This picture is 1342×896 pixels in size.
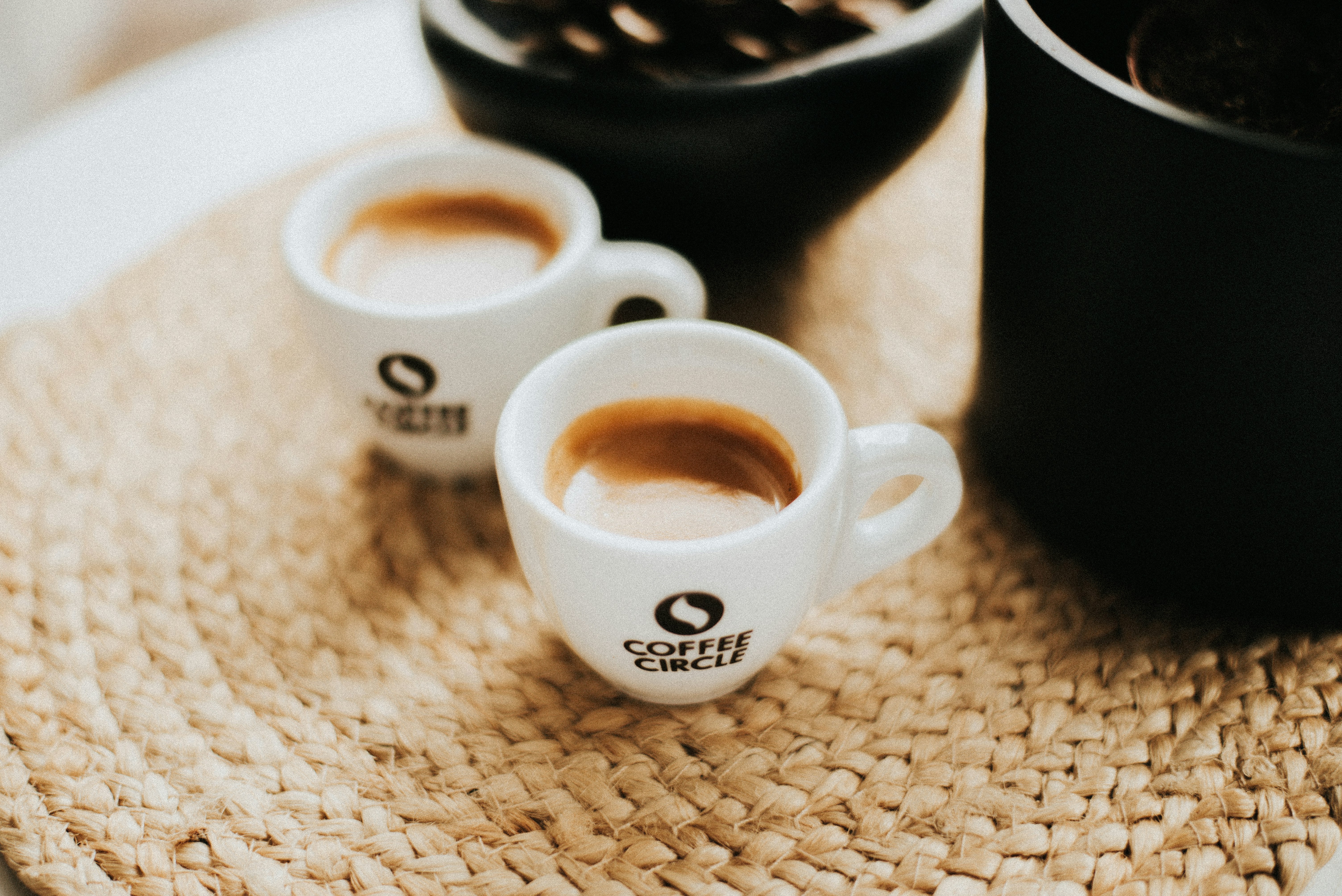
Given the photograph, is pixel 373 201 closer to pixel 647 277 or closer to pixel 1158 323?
pixel 647 277

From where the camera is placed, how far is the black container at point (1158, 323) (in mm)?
378

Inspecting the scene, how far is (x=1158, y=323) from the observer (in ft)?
1.39

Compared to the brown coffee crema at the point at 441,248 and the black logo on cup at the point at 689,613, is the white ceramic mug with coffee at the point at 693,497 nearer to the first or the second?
the black logo on cup at the point at 689,613

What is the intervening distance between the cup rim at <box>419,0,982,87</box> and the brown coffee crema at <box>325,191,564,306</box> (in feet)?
0.30

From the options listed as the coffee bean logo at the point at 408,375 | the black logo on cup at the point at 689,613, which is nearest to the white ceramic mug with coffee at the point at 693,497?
the black logo on cup at the point at 689,613

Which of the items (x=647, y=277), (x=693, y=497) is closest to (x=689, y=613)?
(x=693, y=497)

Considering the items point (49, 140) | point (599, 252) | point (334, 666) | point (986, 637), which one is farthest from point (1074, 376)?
point (49, 140)

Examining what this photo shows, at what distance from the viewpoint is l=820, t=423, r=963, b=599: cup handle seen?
1.53ft

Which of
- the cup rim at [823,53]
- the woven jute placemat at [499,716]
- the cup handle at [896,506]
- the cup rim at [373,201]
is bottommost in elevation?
the woven jute placemat at [499,716]

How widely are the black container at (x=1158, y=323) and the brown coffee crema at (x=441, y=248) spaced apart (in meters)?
0.27

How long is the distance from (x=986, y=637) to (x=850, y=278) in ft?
0.98

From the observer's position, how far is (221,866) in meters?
0.45

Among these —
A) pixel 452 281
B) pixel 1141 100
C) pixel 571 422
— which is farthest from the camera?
pixel 452 281

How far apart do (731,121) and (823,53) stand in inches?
2.6
